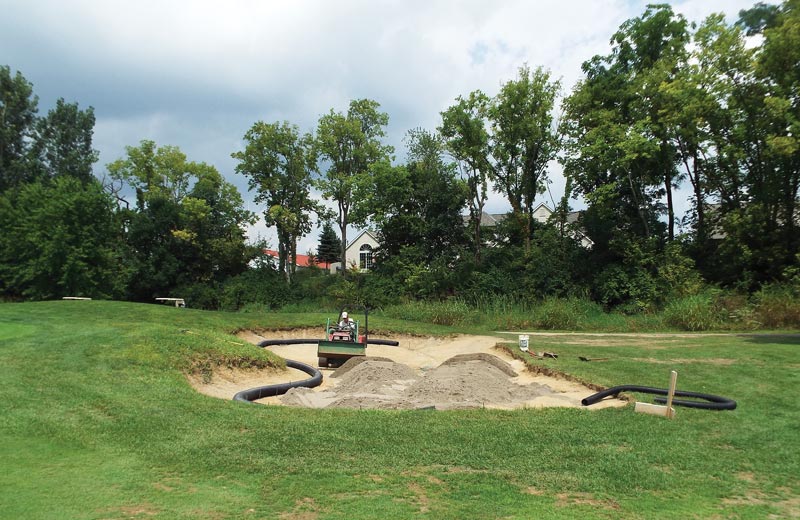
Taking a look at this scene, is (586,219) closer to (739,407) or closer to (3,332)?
(739,407)

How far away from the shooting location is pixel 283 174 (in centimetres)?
4519

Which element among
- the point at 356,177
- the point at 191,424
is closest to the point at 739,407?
the point at 191,424

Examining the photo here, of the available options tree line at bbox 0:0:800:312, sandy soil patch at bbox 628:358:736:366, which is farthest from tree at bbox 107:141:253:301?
sandy soil patch at bbox 628:358:736:366

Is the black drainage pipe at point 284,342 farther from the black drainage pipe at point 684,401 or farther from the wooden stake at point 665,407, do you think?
the wooden stake at point 665,407

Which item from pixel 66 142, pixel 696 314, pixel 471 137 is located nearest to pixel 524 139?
pixel 471 137

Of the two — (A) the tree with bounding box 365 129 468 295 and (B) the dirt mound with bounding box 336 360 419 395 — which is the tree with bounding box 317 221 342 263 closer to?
(A) the tree with bounding box 365 129 468 295

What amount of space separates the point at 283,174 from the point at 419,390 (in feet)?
122

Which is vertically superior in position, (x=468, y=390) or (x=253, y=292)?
(x=253, y=292)

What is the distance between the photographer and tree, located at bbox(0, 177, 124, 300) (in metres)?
37.0

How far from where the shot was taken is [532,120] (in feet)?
112

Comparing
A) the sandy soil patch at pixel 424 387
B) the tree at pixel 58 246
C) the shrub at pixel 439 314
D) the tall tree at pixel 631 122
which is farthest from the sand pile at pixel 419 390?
the tree at pixel 58 246

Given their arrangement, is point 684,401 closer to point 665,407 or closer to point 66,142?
point 665,407

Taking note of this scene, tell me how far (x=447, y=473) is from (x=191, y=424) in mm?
3495

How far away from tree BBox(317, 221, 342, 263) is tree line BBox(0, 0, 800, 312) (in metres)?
17.8
